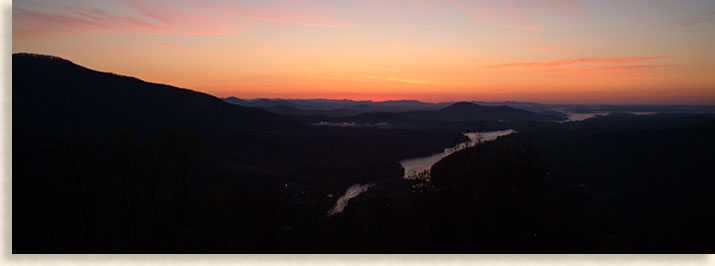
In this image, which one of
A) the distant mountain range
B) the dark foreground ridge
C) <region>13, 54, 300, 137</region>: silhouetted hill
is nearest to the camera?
the dark foreground ridge

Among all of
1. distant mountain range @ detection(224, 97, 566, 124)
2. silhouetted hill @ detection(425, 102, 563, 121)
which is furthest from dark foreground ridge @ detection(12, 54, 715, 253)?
silhouetted hill @ detection(425, 102, 563, 121)

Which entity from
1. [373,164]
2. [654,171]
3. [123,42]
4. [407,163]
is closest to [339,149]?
[373,164]

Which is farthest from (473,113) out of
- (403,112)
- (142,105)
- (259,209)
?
(259,209)

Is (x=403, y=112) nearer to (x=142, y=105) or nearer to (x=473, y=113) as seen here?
(x=473, y=113)

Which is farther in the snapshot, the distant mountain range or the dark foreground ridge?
the distant mountain range

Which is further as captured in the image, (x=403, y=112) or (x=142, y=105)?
(x=403, y=112)

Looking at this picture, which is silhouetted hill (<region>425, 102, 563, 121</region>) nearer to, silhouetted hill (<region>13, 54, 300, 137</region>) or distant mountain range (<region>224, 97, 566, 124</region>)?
distant mountain range (<region>224, 97, 566, 124</region>)

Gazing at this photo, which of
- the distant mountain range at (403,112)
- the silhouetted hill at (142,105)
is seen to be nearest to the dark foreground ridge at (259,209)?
the silhouetted hill at (142,105)

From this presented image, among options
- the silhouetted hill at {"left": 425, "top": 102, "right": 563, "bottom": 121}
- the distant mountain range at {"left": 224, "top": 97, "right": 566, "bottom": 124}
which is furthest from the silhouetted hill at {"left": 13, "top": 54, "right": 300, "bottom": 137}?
the silhouetted hill at {"left": 425, "top": 102, "right": 563, "bottom": 121}

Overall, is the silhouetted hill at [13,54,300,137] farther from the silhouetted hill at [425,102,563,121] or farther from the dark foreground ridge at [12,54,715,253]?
the silhouetted hill at [425,102,563,121]

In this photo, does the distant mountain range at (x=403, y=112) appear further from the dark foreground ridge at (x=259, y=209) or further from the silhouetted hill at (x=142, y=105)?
the dark foreground ridge at (x=259, y=209)

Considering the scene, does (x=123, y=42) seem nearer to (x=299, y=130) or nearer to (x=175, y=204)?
(x=175, y=204)

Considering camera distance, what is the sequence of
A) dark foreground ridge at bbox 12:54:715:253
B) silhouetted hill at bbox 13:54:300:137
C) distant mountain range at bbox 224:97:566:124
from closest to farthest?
1. dark foreground ridge at bbox 12:54:715:253
2. silhouetted hill at bbox 13:54:300:137
3. distant mountain range at bbox 224:97:566:124
